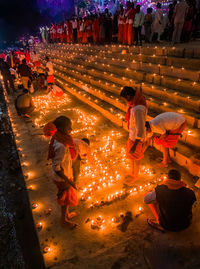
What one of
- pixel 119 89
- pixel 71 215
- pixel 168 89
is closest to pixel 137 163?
pixel 71 215

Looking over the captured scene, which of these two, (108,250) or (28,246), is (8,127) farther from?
(108,250)

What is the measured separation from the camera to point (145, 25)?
973cm

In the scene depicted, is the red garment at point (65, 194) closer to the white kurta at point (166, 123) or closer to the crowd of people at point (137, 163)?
the crowd of people at point (137, 163)

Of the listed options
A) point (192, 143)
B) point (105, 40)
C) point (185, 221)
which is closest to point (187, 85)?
point (192, 143)

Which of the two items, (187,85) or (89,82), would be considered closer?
(187,85)

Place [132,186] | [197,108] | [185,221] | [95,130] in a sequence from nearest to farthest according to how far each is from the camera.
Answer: [185,221]
[132,186]
[197,108]
[95,130]

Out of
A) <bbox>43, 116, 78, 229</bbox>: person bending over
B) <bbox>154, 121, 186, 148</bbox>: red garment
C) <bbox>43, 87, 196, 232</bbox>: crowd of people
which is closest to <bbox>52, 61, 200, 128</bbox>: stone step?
<bbox>154, 121, 186, 148</bbox>: red garment

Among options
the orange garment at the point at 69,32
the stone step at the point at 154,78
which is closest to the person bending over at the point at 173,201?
the stone step at the point at 154,78

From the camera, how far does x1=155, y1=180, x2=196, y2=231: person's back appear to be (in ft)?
7.63

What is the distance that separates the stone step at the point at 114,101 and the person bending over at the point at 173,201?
190 cm

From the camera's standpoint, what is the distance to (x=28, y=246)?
3.07m

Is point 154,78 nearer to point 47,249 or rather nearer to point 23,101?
point 23,101

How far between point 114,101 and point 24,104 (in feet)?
10.6

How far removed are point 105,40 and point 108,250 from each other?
41.0 feet
